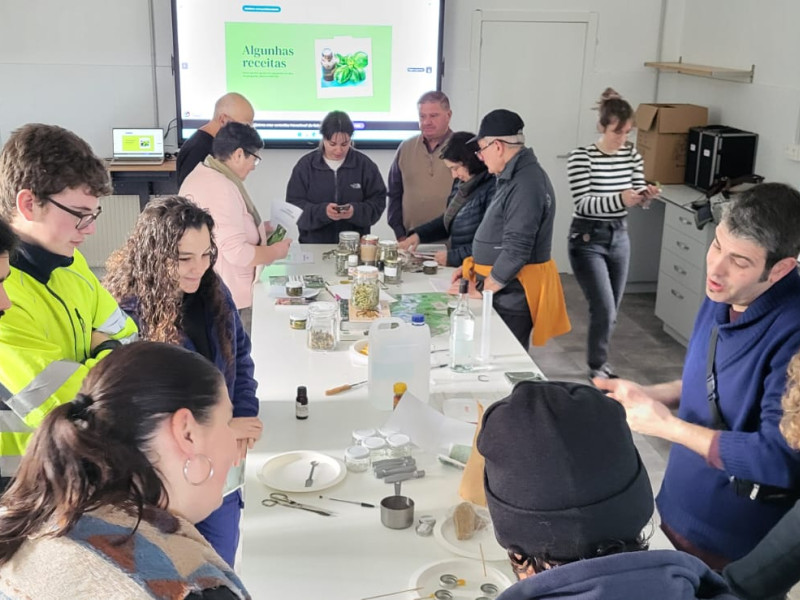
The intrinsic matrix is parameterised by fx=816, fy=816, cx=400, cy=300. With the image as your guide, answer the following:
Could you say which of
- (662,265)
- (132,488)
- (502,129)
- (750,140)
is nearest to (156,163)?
(502,129)

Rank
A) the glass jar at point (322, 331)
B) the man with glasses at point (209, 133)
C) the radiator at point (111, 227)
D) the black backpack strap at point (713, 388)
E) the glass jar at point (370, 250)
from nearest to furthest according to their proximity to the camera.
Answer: the black backpack strap at point (713, 388)
the glass jar at point (322, 331)
the glass jar at point (370, 250)
the man with glasses at point (209, 133)
the radiator at point (111, 227)

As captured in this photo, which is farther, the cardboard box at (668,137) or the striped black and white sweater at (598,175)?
the cardboard box at (668,137)

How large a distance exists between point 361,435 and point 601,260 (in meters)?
2.54

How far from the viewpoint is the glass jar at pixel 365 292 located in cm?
328

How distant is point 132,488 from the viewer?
1.16 metres

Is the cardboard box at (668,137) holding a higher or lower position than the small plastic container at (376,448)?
higher

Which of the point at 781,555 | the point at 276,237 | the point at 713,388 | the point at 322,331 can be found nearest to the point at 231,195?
the point at 276,237

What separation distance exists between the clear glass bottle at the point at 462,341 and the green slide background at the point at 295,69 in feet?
12.2

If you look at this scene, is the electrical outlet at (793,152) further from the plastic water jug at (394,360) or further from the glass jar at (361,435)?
the glass jar at (361,435)

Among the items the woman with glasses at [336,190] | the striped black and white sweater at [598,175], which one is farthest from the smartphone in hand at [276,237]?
the striped black and white sweater at [598,175]

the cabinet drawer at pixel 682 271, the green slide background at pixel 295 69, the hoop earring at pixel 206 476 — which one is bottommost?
the cabinet drawer at pixel 682 271

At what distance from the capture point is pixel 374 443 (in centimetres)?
224

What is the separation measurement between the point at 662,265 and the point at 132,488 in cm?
510

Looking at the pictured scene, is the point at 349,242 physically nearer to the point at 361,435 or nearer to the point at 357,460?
the point at 361,435
